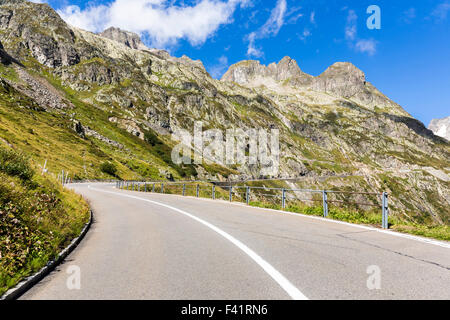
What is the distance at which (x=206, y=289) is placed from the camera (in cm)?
429

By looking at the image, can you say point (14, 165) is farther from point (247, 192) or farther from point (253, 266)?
point (247, 192)

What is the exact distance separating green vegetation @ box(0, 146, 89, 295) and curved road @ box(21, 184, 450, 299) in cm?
43

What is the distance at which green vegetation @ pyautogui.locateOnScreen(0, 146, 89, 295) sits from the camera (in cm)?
505

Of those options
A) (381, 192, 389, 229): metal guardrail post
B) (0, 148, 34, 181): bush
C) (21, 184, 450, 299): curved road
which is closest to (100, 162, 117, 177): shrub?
(0, 148, 34, 181): bush

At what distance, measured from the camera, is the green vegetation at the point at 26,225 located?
Answer: 199 inches

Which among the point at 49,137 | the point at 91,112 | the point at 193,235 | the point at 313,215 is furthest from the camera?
the point at 91,112

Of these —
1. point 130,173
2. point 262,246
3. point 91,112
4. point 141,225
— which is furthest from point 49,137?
point 262,246

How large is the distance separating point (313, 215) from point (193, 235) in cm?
790

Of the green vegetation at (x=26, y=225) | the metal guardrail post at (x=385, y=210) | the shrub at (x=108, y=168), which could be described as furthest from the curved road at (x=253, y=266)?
the shrub at (x=108, y=168)

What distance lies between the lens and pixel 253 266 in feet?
18.1

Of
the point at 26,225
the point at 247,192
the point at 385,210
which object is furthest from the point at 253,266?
the point at 247,192

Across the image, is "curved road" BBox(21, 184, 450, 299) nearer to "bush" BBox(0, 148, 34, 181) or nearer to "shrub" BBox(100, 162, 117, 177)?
"bush" BBox(0, 148, 34, 181)

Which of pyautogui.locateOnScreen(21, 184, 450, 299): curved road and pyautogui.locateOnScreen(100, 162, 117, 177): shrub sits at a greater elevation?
pyautogui.locateOnScreen(100, 162, 117, 177): shrub
